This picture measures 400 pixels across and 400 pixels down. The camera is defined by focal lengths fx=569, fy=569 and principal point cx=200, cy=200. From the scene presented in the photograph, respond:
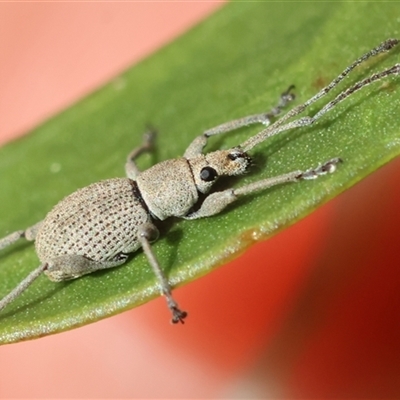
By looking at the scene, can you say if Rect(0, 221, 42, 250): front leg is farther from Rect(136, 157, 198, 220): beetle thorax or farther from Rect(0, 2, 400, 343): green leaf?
Rect(136, 157, 198, 220): beetle thorax

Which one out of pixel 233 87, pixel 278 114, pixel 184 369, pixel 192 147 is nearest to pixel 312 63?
pixel 278 114

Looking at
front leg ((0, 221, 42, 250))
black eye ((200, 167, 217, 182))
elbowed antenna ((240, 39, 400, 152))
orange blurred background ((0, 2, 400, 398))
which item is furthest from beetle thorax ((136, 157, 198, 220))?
orange blurred background ((0, 2, 400, 398))

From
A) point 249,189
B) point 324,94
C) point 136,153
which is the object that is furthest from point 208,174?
point 324,94

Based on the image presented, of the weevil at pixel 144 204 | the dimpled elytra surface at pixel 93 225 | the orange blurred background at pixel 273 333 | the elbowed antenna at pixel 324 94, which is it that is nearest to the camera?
the elbowed antenna at pixel 324 94

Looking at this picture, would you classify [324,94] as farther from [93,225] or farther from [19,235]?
[19,235]

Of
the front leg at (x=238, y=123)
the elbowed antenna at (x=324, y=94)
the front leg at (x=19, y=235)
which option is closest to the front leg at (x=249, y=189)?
the elbowed antenna at (x=324, y=94)

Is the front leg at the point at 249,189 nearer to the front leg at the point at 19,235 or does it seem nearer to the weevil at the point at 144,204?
the weevil at the point at 144,204
